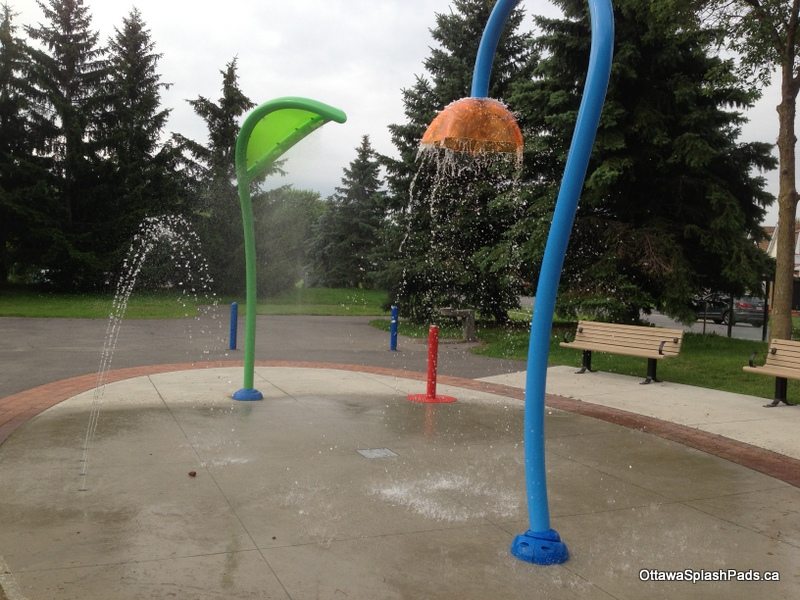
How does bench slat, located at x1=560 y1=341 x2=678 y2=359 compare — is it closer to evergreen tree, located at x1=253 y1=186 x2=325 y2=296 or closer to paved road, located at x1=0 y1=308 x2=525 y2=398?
paved road, located at x1=0 y1=308 x2=525 y2=398

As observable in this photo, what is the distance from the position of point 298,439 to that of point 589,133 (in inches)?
159

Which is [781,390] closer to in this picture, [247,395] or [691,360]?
[691,360]

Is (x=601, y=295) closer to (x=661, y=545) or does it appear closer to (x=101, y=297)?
(x=661, y=545)

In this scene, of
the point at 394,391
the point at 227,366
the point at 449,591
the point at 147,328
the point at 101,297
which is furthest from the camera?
the point at 101,297

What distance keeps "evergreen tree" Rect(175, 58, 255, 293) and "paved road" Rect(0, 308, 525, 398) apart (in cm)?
1447

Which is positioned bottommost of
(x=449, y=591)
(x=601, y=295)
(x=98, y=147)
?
(x=449, y=591)

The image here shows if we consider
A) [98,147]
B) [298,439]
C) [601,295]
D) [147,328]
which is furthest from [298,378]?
[98,147]

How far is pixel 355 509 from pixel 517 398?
4.80m

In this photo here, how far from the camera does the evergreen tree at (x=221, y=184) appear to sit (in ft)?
111

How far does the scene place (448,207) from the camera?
2006cm

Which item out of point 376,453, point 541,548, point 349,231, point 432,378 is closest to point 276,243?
point 349,231

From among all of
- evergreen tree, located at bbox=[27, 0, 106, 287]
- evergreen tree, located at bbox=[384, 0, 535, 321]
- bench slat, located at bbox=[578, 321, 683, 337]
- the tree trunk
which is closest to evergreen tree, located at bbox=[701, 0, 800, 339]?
the tree trunk

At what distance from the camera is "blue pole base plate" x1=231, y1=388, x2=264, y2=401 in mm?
8227

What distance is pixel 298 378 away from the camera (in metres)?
10.0
